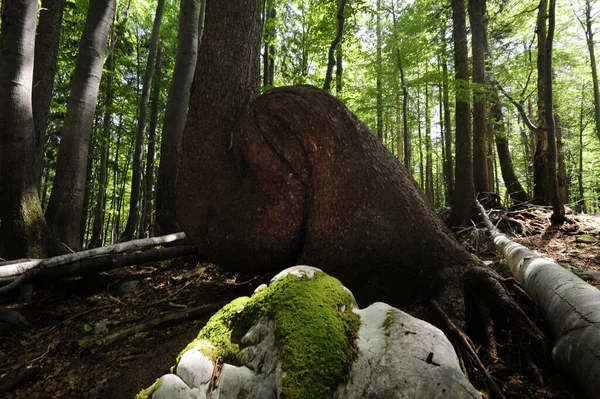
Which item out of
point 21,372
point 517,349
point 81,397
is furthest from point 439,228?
point 21,372

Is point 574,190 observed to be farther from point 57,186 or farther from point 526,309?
point 57,186

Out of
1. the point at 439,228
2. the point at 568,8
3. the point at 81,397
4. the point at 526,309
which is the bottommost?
the point at 81,397

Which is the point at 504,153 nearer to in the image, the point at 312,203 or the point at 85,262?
the point at 312,203

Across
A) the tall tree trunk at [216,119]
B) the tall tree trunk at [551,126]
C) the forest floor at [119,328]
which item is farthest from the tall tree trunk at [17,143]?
the tall tree trunk at [551,126]

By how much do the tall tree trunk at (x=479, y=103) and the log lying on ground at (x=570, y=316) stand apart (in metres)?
5.69

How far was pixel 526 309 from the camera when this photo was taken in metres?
2.86

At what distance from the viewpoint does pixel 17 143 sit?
15.2 feet

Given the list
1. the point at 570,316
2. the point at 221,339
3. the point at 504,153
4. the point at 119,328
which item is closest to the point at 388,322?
the point at 221,339

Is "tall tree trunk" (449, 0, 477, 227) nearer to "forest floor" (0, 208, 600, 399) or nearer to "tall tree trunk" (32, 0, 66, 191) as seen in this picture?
"forest floor" (0, 208, 600, 399)

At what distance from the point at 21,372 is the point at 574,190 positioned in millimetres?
36526

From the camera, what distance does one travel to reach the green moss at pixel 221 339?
2.07 meters

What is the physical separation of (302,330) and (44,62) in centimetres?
777

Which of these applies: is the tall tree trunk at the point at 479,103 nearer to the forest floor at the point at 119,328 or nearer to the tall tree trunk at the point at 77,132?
the forest floor at the point at 119,328

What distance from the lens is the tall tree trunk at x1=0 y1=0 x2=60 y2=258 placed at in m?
4.49
